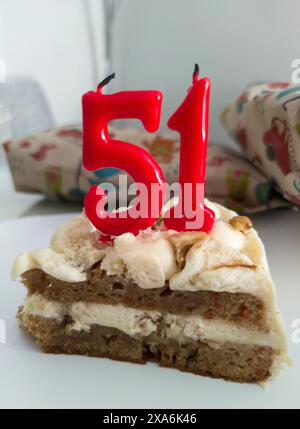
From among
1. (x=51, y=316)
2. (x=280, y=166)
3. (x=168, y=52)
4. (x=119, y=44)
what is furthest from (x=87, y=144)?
(x=119, y=44)

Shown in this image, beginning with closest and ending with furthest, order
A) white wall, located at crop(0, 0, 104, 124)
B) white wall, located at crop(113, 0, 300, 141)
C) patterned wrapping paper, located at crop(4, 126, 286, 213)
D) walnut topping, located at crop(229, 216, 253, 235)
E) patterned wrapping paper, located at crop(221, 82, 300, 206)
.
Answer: walnut topping, located at crop(229, 216, 253, 235) < patterned wrapping paper, located at crop(221, 82, 300, 206) < patterned wrapping paper, located at crop(4, 126, 286, 213) < white wall, located at crop(113, 0, 300, 141) < white wall, located at crop(0, 0, 104, 124)

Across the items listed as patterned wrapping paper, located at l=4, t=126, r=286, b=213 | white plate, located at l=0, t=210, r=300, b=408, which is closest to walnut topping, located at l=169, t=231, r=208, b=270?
white plate, located at l=0, t=210, r=300, b=408

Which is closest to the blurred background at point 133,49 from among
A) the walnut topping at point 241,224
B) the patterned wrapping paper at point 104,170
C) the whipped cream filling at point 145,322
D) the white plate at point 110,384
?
the patterned wrapping paper at point 104,170

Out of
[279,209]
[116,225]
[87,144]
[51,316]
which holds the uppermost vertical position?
[87,144]

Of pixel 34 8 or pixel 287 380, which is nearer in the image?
pixel 287 380

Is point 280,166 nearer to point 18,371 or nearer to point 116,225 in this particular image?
point 116,225

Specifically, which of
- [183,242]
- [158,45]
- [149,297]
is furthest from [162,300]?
[158,45]

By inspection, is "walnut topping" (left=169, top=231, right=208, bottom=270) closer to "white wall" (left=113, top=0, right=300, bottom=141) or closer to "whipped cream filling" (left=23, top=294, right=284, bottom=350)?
"whipped cream filling" (left=23, top=294, right=284, bottom=350)

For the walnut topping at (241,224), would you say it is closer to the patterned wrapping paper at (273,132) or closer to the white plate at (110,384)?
the white plate at (110,384)
